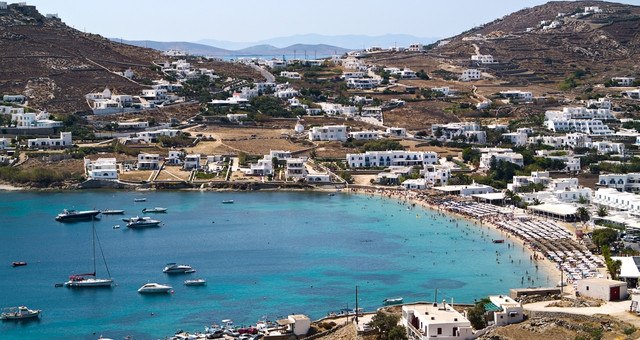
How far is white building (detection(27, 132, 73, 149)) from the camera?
5725cm

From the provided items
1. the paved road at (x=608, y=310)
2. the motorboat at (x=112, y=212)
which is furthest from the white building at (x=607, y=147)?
the paved road at (x=608, y=310)

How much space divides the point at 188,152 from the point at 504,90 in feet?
88.5

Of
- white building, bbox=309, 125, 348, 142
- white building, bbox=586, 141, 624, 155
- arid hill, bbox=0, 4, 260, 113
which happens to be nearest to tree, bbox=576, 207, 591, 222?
white building, bbox=586, 141, 624, 155

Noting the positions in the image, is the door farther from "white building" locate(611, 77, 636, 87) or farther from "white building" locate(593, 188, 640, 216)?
"white building" locate(611, 77, 636, 87)

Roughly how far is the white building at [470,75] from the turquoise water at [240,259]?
33.1 meters

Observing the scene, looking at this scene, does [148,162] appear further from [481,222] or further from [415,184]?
[481,222]

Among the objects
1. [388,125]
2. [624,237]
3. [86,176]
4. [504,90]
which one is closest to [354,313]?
[624,237]

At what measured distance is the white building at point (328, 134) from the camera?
2384 inches

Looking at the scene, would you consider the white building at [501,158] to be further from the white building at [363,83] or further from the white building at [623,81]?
the white building at [623,81]

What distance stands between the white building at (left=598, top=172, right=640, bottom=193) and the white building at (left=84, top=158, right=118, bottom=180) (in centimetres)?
2215

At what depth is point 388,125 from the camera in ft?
214

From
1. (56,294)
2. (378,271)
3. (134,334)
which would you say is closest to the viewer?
(134,334)

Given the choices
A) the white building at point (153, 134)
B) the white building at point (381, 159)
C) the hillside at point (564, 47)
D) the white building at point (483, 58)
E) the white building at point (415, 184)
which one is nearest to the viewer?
the white building at point (415, 184)

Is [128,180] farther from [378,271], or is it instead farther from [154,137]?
[378,271]
